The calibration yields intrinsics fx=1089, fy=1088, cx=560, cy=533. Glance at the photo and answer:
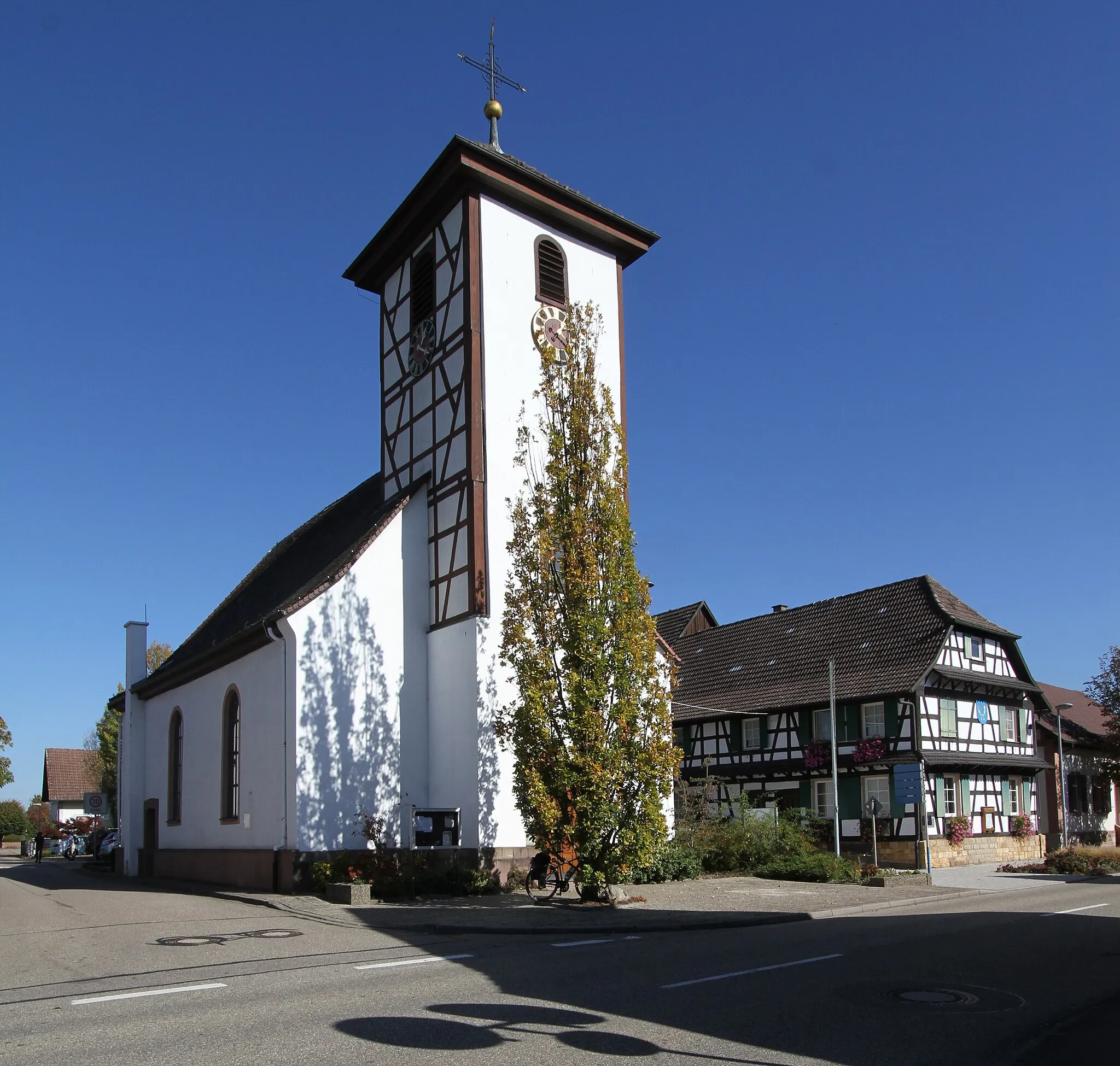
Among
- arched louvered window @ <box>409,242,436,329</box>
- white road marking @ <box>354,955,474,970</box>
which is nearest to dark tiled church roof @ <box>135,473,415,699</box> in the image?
arched louvered window @ <box>409,242,436,329</box>

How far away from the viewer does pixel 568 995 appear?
9.09 metres

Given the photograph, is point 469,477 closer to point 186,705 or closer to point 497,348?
point 497,348

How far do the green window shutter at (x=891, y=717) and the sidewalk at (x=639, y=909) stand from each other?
11.6 m

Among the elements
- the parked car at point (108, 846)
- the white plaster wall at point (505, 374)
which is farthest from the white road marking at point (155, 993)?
the parked car at point (108, 846)

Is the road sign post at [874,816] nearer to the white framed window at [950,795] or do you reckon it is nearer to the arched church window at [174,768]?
the white framed window at [950,795]

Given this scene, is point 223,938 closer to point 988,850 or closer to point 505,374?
point 505,374

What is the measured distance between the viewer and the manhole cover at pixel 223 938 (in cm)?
1311

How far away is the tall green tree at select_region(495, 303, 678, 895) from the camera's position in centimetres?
1741

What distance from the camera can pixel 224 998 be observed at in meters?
9.01

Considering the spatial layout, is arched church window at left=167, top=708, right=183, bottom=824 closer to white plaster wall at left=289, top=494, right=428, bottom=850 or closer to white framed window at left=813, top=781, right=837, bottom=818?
white plaster wall at left=289, top=494, right=428, bottom=850

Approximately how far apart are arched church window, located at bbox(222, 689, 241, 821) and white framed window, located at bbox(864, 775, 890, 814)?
18.6 metres

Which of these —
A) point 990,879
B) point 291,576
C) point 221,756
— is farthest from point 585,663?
point 990,879

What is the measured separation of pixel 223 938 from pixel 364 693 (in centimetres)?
864

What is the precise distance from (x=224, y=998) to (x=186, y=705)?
2115 cm
